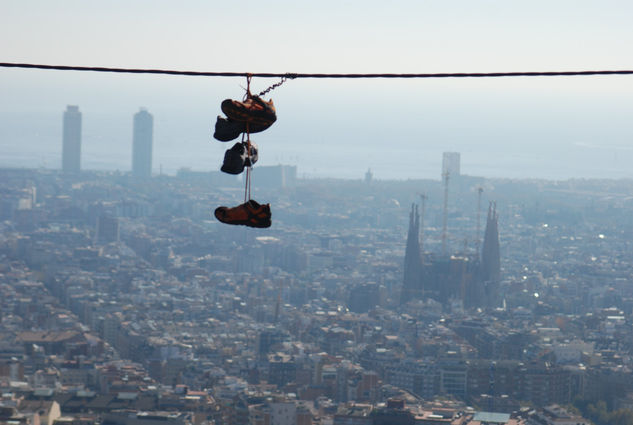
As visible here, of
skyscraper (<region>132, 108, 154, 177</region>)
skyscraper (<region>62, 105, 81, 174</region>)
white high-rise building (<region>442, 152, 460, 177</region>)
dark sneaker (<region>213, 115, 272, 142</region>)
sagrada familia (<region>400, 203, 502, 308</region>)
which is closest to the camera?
dark sneaker (<region>213, 115, 272, 142</region>)

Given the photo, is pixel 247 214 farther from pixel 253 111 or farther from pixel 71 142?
pixel 71 142

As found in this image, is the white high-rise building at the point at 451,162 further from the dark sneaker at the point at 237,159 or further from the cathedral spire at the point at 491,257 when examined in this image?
the dark sneaker at the point at 237,159

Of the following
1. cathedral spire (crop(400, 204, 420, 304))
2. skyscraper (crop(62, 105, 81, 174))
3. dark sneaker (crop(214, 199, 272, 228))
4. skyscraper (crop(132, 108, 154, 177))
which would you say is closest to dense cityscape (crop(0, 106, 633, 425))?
cathedral spire (crop(400, 204, 420, 304))

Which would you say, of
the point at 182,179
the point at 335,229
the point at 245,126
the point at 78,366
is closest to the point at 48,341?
the point at 78,366

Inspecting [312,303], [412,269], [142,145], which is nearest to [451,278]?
[412,269]

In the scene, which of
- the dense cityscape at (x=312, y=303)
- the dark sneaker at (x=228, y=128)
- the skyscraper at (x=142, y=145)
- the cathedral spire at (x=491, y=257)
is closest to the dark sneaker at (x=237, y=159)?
the dark sneaker at (x=228, y=128)

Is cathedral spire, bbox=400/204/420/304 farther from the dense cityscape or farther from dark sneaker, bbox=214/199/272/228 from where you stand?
dark sneaker, bbox=214/199/272/228
